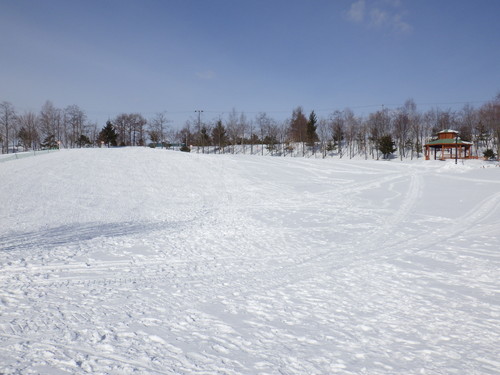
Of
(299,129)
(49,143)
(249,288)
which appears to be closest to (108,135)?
(49,143)

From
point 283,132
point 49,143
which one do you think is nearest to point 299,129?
point 283,132

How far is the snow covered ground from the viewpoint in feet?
12.4

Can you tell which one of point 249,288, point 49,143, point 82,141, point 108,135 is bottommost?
point 249,288

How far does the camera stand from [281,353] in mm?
3854

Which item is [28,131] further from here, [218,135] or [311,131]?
[311,131]

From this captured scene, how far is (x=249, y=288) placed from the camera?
19.6 feet

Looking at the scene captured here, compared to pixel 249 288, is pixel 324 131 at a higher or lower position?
higher

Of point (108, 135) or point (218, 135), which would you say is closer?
point (108, 135)

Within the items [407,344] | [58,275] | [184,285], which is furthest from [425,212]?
[58,275]

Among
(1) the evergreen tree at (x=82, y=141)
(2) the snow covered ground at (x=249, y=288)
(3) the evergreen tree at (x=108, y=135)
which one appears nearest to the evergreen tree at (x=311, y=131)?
(3) the evergreen tree at (x=108, y=135)

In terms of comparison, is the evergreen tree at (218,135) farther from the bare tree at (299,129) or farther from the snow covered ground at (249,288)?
the snow covered ground at (249,288)

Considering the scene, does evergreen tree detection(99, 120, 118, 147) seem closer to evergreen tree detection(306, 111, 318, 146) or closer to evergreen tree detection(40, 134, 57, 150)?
evergreen tree detection(40, 134, 57, 150)

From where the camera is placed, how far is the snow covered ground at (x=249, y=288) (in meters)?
3.77

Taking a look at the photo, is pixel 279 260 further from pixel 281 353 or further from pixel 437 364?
pixel 437 364
